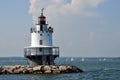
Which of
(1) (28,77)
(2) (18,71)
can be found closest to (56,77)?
(1) (28,77)

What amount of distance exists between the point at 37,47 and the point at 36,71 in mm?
4104

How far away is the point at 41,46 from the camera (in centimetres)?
7012

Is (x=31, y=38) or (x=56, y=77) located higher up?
(x=31, y=38)

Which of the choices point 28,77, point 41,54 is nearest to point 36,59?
point 41,54

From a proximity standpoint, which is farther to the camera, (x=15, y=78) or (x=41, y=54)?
(x=41, y=54)

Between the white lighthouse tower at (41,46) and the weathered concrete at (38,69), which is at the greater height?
the white lighthouse tower at (41,46)

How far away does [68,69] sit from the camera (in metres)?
68.8

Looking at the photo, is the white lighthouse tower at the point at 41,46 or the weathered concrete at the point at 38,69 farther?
the white lighthouse tower at the point at 41,46

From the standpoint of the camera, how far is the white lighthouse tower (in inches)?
2766

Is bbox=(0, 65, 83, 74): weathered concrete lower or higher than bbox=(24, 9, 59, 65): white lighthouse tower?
lower

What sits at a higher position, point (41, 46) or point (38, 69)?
point (41, 46)

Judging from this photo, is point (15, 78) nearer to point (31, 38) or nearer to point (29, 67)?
point (29, 67)

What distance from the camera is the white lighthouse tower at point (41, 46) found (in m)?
70.2

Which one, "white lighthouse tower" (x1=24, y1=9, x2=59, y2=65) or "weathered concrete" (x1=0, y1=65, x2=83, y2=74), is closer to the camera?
"weathered concrete" (x1=0, y1=65, x2=83, y2=74)
